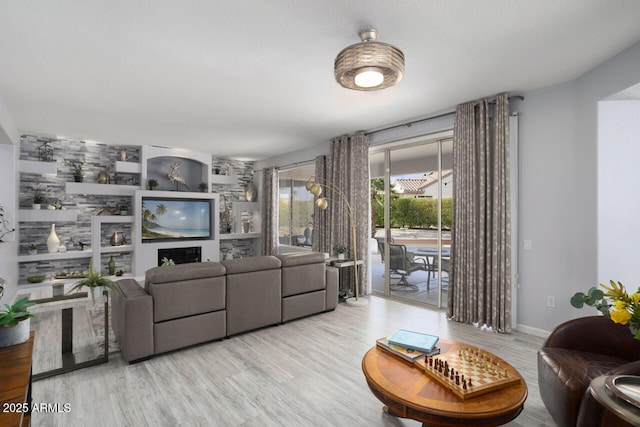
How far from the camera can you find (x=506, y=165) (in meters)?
3.66

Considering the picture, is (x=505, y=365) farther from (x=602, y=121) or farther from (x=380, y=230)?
(x=380, y=230)

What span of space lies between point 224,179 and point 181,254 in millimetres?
1950

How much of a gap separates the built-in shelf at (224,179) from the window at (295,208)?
1085mm

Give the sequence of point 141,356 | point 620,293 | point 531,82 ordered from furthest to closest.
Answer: point 531,82 < point 141,356 < point 620,293

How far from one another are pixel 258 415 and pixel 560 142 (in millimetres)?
3773

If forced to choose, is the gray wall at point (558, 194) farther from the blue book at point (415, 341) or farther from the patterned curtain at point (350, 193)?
the patterned curtain at point (350, 193)

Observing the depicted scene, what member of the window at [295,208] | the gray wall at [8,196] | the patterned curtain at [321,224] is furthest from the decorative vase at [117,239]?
the patterned curtain at [321,224]

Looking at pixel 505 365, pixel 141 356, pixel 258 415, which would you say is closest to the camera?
pixel 505 365

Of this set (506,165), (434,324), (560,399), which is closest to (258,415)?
(560,399)

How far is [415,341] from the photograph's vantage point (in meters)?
2.18

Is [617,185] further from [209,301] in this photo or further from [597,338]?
[209,301]

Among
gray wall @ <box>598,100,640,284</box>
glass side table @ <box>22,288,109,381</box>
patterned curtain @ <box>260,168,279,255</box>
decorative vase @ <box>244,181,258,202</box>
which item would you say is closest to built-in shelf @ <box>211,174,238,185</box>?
decorative vase @ <box>244,181,258,202</box>

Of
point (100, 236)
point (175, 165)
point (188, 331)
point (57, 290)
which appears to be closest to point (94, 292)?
point (57, 290)

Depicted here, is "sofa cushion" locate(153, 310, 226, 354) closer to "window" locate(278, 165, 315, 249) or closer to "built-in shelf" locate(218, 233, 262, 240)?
"window" locate(278, 165, 315, 249)
